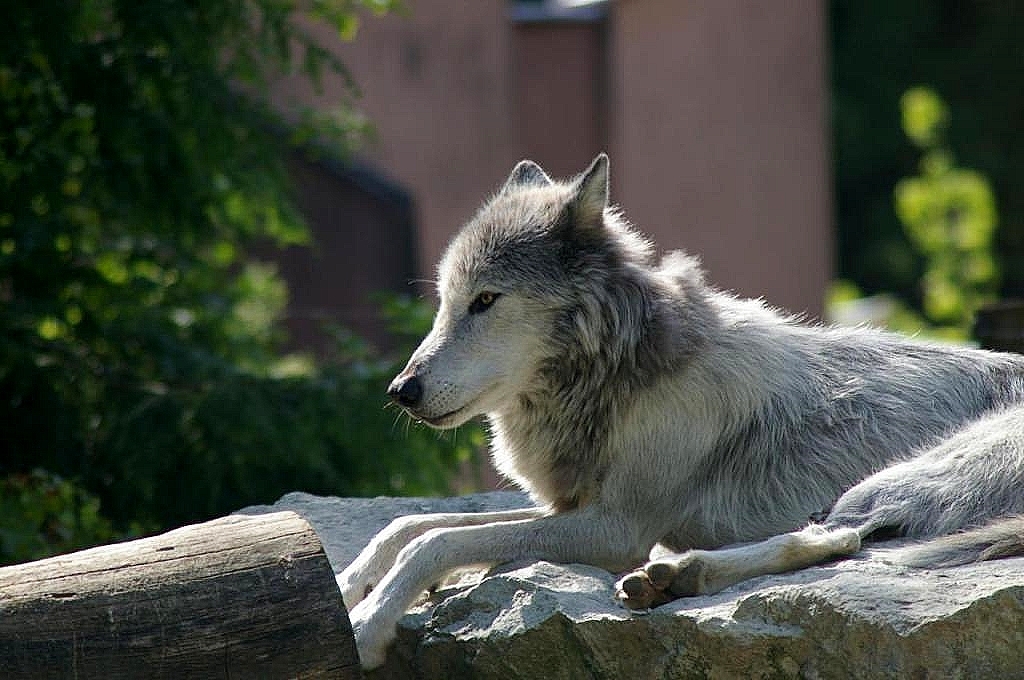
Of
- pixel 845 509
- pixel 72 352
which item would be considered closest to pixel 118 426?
pixel 72 352

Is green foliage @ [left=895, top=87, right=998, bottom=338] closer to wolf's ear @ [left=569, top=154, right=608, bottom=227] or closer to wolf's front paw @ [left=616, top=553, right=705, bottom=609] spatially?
wolf's ear @ [left=569, top=154, right=608, bottom=227]

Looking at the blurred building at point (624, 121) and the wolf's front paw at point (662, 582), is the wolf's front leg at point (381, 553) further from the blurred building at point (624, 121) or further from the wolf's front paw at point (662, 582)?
the blurred building at point (624, 121)

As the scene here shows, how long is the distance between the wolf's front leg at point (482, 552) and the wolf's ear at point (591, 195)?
920 millimetres

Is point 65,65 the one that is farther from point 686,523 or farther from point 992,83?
point 992,83

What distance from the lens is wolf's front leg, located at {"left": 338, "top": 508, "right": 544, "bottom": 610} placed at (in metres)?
4.16

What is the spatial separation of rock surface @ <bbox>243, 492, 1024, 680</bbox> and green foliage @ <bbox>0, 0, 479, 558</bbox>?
2916 millimetres

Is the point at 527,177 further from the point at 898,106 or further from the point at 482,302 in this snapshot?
the point at 898,106

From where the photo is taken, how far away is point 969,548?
381cm

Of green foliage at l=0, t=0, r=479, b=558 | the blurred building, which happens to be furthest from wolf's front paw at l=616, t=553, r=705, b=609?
the blurred building

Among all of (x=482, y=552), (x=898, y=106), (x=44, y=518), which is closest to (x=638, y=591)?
(x=482, y=552)

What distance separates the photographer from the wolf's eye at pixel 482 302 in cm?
448

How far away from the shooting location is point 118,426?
22.2ft

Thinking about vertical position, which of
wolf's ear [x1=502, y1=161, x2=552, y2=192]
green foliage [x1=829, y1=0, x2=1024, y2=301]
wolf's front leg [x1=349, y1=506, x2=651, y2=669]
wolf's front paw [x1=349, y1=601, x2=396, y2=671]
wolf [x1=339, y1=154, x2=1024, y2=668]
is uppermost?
wolf's ear [x1=502, y1=161, x2=552, y2=192]

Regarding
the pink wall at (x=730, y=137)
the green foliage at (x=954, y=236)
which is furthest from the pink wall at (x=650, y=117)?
the green foliage at (x=954, y=236)
